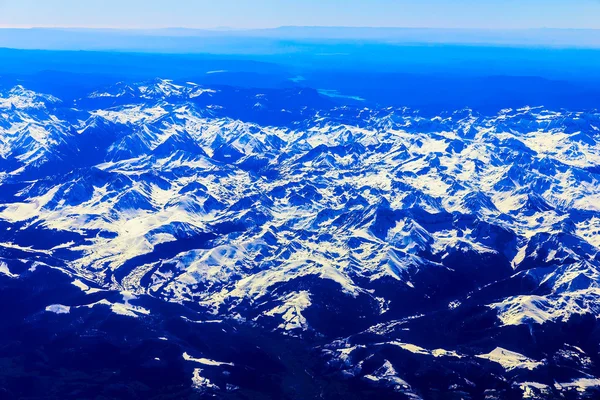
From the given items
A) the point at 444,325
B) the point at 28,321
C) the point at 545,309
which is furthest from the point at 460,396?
the point at 28,321

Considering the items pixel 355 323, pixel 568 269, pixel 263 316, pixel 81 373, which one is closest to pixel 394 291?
pixel 355 323

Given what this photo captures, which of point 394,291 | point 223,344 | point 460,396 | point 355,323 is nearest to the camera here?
point 460,396

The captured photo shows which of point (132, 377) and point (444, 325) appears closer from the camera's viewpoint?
point (132, 377)

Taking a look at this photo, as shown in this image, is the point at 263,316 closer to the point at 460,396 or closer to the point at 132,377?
the point at 132,377

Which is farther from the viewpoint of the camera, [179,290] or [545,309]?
[179,290]

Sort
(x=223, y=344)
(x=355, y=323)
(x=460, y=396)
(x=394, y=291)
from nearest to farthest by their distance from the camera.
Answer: (x=460, y=396) < (x=223, y=344) < (x=355, y=323) < (x=394, y=291)

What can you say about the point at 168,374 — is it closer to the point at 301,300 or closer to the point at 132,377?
the point at 132,377

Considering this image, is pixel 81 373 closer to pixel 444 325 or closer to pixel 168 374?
pixel 168 374

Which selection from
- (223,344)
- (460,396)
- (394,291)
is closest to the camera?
(460,396)
